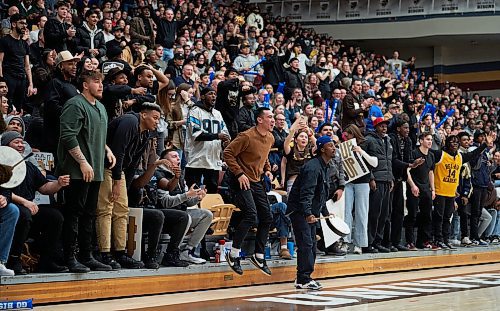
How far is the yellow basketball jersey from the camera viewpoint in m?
14.1

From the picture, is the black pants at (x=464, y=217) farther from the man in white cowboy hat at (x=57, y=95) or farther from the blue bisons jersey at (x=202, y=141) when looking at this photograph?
the man in white cowboy hat at (x=57, y=95)

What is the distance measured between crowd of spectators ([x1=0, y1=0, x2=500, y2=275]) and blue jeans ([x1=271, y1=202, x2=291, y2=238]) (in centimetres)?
2

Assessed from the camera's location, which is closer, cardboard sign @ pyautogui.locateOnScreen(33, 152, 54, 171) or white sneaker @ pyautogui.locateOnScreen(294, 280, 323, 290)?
cardboard sign @ pyautogui.locateOnScreen(33, 152, 54, 171)

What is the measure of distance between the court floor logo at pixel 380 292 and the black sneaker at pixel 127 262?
1.19m

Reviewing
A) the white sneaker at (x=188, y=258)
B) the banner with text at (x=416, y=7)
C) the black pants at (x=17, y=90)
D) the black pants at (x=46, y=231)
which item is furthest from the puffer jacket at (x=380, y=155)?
the banner with text at (x=416, y=7)

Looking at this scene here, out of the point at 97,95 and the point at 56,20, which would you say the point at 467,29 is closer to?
the point at 56,20

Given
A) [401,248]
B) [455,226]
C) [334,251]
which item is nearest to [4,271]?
[334,251]

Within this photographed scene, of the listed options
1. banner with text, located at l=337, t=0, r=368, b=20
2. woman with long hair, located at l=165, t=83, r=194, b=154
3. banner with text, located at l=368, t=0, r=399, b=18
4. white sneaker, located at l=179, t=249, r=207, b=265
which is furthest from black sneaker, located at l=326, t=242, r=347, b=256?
banner with text, located at l=337, t=0, r=368, b=20

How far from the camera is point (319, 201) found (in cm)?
1002

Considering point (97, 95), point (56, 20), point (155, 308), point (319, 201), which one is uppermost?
point (56, 20)

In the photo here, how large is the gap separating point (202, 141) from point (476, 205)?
6718 millimetres

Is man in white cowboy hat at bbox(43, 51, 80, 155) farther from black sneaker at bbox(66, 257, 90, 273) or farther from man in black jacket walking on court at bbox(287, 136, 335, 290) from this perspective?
man in black jacket walking on court at bbox(287, 136, 335, 290)

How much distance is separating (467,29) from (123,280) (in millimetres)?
21127

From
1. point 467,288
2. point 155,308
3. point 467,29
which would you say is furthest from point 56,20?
point 467,29
